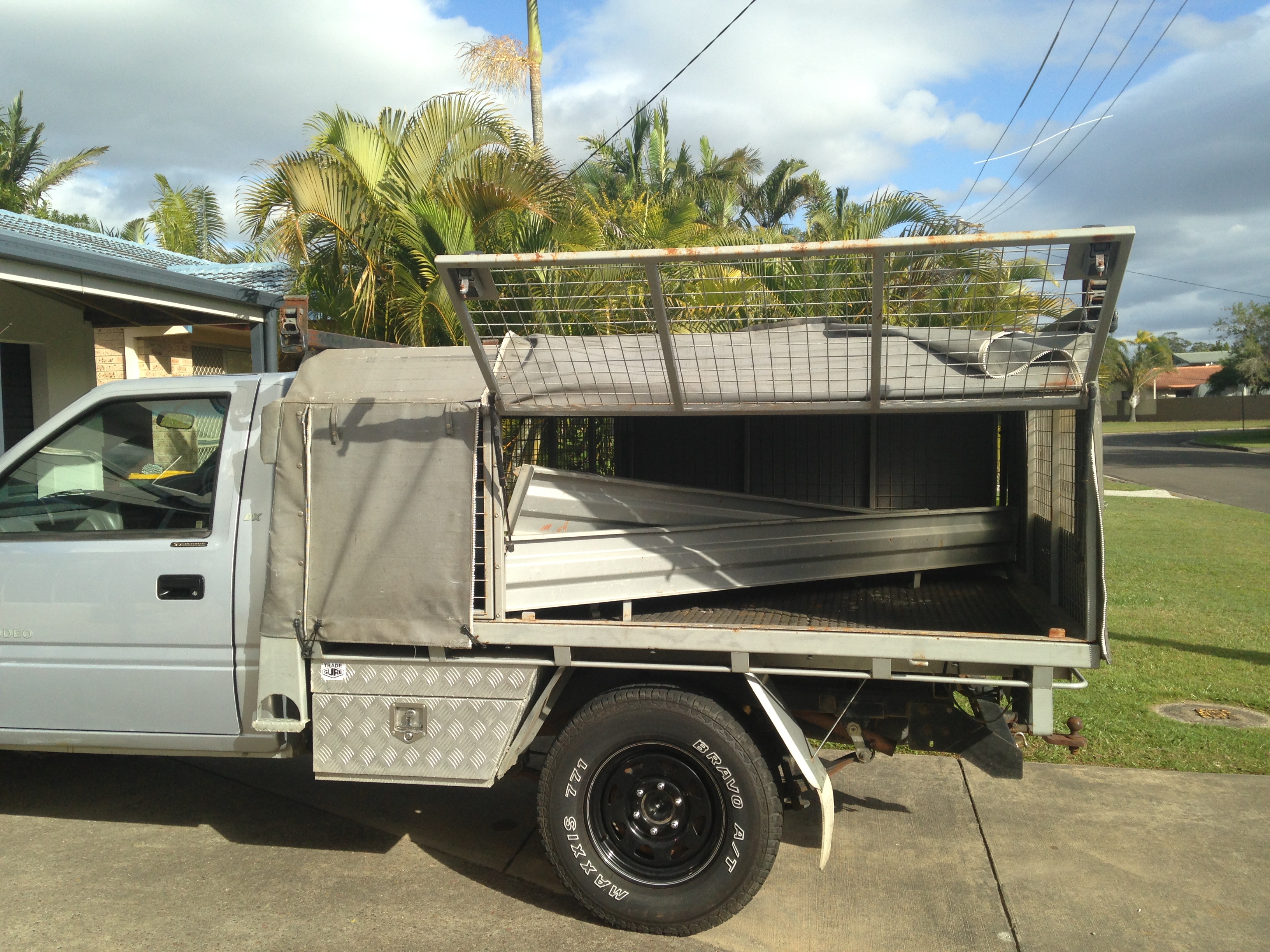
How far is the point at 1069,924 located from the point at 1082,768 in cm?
184

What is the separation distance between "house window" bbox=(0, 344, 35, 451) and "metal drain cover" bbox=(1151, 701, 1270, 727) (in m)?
11.4

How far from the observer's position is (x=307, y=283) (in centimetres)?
951

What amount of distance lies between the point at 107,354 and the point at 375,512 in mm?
10163

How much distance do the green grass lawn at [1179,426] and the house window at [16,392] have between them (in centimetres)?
5577

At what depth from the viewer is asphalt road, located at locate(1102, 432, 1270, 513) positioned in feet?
67.7

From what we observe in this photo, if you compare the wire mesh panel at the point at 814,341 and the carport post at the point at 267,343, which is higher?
the carport post at the point at 267,343

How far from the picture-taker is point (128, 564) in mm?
4051

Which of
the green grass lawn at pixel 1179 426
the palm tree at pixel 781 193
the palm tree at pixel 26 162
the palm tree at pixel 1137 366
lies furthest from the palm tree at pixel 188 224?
the palm tree at pixel 1137 366

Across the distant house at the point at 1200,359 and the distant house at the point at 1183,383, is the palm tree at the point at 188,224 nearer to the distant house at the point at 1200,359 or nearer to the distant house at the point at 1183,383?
the distant house at the point at 1183,383

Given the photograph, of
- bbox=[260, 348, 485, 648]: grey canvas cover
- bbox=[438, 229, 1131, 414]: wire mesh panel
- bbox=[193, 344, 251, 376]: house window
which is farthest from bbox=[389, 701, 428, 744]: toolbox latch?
bbox=[193, 344, 251, 376]: house window

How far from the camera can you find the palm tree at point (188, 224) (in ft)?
66.1

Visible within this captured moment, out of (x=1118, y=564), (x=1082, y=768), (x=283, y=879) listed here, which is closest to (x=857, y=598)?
(x=1082, y=768)

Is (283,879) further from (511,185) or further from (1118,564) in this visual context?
(1118,564)

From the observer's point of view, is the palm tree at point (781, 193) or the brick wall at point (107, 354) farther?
the palm tree at point (781, 193)
